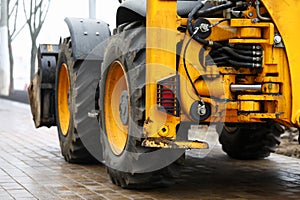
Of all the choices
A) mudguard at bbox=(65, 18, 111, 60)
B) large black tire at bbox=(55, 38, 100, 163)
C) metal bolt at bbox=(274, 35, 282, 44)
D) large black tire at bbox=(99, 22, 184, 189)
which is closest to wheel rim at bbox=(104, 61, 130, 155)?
large black tire at bbox=(99, 22, 184, 189)

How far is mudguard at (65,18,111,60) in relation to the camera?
32.9 ft

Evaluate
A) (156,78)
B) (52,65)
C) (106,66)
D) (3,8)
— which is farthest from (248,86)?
(3,8)

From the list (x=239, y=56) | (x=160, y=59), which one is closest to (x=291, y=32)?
(x=239, y=56)

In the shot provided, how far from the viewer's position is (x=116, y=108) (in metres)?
8.71

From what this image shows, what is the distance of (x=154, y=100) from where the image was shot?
24.5ft

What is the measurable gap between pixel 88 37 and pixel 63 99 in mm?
1381

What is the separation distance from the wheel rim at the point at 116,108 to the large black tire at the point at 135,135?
0.22ft

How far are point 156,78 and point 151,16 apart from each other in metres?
0.60

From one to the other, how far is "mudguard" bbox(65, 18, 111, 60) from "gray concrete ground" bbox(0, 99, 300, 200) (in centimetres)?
145

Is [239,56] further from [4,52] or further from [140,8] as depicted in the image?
[4,52]

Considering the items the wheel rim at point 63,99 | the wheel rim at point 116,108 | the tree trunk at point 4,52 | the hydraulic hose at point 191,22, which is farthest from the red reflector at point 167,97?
Answer: the tree trunk at point 4,52

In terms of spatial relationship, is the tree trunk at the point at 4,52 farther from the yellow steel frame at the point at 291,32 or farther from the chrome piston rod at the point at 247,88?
the yellow steel frame at the point at 291,32

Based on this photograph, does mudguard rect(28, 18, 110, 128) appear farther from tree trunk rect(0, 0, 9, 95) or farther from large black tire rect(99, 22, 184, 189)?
tree trunk rect(0, 0, 9, 95)

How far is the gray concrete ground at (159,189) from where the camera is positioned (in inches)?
314
